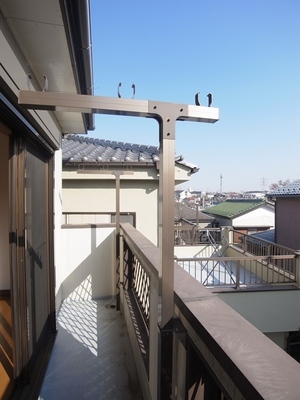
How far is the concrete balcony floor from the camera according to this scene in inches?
78.9

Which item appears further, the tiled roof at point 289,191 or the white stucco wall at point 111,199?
the tiled roof at point 289,191

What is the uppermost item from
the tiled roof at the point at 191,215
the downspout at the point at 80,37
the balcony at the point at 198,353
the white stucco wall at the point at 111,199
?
the downspout at the point at 80,37

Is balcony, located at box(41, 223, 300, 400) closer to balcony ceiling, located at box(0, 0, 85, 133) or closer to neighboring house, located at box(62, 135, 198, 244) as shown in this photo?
balcony ceiling, located at box(0, 0, 85, 133)

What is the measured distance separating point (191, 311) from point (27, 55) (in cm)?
171

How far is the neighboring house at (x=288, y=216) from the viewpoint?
28.5ft

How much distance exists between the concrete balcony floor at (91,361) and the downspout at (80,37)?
2.51 m

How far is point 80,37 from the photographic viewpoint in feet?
4.61

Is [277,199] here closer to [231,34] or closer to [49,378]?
[231,34]

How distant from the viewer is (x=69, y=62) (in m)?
1.59

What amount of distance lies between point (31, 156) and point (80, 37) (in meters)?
0.96

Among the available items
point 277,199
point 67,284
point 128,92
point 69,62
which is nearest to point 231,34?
point 69,62

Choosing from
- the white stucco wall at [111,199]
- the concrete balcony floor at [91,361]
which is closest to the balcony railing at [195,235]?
the white stucco wall at [111,199]

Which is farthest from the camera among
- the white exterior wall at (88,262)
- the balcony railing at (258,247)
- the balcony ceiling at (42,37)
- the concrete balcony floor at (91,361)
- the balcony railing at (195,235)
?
the balcony railing at (195,235)

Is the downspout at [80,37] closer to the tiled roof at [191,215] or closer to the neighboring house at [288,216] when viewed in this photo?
the neighboring house at [288,216]
